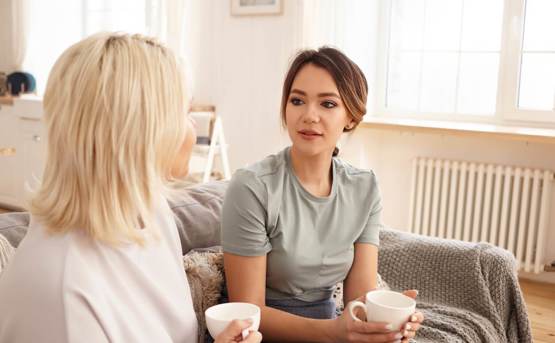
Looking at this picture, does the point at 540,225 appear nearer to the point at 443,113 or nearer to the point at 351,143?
the point at 443,113

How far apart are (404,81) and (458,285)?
2.44m

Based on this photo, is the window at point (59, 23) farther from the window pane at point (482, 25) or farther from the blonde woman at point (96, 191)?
the blonde woman at point (96, 191)

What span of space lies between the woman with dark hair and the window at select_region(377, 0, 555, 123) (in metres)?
2.49

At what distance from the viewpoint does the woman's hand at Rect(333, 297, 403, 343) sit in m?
1.22

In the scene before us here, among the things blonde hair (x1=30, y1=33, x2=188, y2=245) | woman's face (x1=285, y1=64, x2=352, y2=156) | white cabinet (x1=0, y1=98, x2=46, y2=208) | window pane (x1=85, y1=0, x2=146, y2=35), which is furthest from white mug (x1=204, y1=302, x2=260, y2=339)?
window pane (x1=85, y1=0, x2=146, y2=35)

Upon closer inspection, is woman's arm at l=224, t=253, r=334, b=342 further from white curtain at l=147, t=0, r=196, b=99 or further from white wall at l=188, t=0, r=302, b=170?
white curtain at l=147, t=0, r=196, b=99

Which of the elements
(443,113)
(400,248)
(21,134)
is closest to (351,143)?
(443,113)

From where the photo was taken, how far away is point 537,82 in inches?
148

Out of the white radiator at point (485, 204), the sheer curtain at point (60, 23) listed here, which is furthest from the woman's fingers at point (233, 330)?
the sheer curtain at point (60, 23)

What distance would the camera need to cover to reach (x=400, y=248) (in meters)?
2.15

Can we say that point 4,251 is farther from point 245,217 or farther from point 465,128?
point 465,128

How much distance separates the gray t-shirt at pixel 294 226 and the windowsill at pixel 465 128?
204 cm

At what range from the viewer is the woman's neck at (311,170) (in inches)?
63.1

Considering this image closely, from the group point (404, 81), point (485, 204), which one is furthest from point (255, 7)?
point (485, 204)
